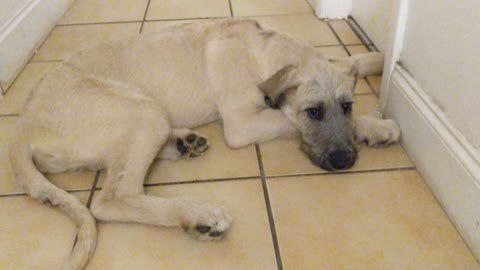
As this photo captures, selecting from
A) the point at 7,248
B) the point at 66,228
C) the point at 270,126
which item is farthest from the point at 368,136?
the point at 7,248

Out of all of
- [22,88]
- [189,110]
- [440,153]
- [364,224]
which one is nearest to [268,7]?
[189,110]

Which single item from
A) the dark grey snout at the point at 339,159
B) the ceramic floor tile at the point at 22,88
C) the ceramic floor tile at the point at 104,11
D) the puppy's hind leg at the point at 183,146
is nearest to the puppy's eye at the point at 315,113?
the dark grey snout at the point at 339,159

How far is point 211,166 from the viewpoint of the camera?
157 centimetres

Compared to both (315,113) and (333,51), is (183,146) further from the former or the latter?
(333,51)

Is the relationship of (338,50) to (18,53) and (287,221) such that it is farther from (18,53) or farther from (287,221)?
(18,53)

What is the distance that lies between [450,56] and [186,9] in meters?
1.90

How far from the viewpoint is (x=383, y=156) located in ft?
5.12

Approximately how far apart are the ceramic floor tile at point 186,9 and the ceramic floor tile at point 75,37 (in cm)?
20

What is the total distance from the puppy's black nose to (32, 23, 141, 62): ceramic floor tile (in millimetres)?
1356

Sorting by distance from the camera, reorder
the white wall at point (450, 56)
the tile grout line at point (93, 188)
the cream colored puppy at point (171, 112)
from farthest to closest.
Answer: the tile grout line at point (93, 188), the cream colored puppy at point (171, 112), the white wall at point (450, 56)

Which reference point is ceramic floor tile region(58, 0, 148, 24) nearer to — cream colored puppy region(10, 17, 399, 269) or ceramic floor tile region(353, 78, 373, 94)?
cream colored puppy region(10, 17, 399, 269)

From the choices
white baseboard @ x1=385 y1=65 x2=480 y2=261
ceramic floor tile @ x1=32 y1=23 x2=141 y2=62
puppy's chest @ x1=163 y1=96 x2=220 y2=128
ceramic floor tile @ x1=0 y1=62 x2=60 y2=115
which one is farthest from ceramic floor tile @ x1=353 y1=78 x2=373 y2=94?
ceramic floor tile @ x1=0 y1=62 x2=60 y2=115

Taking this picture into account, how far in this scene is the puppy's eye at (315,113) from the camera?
58.5 inches

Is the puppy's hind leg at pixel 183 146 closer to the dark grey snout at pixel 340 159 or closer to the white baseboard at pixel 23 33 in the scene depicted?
the dark grey snout at pixel 340 159
